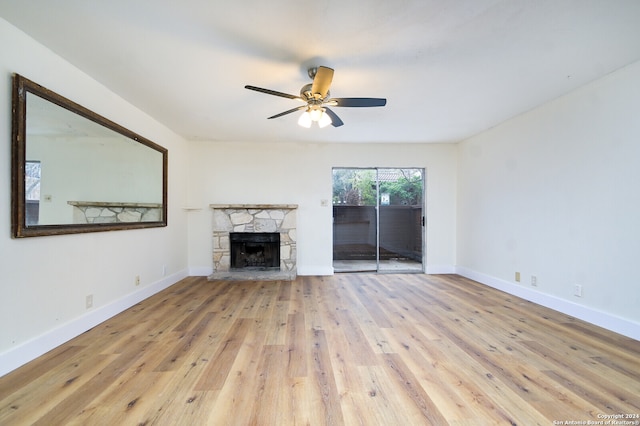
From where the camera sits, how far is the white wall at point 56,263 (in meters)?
1.81

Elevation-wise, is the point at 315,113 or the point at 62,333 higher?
the point at 315,113

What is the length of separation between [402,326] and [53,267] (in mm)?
3087

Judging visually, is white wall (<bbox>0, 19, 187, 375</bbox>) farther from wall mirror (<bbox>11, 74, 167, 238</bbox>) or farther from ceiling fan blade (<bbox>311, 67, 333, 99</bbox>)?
ceiling fan blade (<bbox>311, 67, 333, 99</bbox>)

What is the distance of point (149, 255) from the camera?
138 inches

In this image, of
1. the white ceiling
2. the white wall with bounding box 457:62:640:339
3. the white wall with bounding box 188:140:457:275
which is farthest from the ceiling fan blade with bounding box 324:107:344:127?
the white wall with bounding box 457:62:640:339

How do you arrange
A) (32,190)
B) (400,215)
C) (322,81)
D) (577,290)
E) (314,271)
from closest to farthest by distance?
(32,190), (322,81), (577,290), (314,271), (400,215)

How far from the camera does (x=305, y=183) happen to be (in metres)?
4.86

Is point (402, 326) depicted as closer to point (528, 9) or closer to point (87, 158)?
point (528, 9)

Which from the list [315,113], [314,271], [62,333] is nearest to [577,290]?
[315,113]

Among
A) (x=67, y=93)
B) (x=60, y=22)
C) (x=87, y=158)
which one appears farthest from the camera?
(x=87, y=158)

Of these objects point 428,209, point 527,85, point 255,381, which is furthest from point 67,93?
point 428,209

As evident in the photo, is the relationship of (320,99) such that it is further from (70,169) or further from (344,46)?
(70,169)

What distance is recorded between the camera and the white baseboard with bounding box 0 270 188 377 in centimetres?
180

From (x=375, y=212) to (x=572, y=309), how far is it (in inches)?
116
